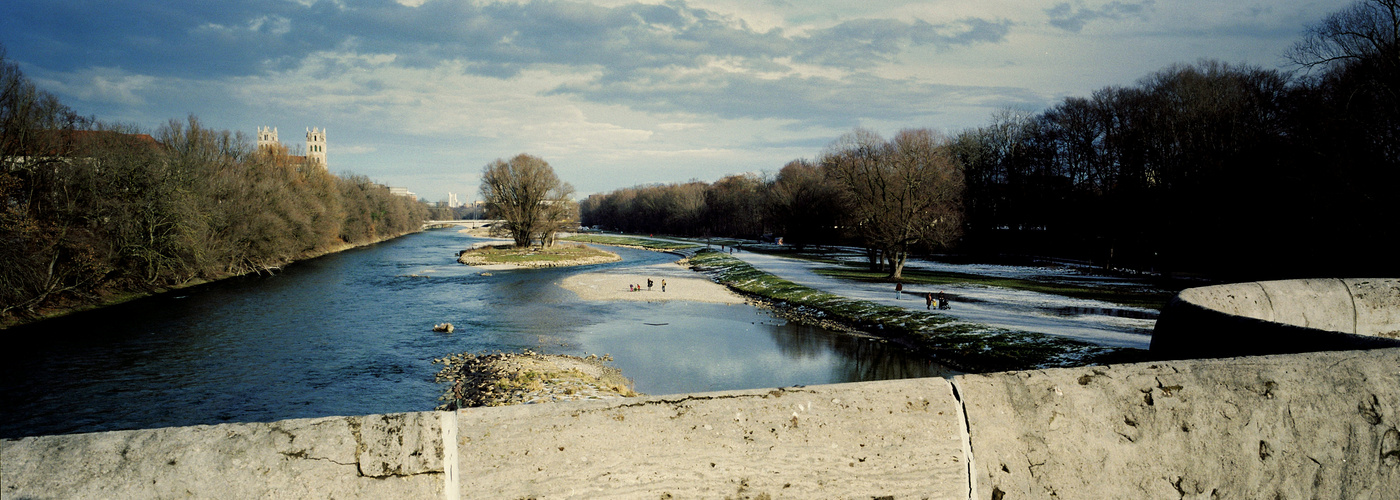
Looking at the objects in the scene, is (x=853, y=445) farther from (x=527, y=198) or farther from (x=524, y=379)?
(x=527, y=198)

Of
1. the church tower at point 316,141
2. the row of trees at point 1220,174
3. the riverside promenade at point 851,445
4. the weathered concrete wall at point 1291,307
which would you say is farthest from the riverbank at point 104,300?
the church tower at point 316,141

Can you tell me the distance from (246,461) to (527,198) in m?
80.7

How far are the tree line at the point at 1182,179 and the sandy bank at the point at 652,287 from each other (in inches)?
455

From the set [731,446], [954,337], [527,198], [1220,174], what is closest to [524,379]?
[954,337]

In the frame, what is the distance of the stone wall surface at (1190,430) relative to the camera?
3.40 meters

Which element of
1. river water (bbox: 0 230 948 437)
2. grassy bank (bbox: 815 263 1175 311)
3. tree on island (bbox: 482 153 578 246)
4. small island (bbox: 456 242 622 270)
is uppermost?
tree on island (bbox: 482 153 578 246)

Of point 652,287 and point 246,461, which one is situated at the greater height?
point 246,461

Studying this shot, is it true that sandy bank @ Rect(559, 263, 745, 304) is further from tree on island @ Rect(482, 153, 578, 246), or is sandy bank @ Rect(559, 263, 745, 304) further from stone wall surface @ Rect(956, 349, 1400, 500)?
stone wall surface @ Rect(956, 349, 1400, 500)

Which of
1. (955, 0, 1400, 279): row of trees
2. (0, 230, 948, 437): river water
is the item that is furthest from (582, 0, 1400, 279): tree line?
(0, 230, 948, 437): river water

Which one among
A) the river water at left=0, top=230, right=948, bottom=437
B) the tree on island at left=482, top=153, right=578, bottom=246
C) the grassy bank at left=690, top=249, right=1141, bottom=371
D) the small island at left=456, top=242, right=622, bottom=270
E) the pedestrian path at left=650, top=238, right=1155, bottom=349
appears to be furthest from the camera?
the tree on island at left=482, top=153, right=578, bottom=246

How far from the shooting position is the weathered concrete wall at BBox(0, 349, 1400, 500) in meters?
2.76

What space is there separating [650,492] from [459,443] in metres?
0.92

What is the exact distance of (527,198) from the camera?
265ft

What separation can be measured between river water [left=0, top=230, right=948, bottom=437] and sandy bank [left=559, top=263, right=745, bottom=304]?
8.25ft
